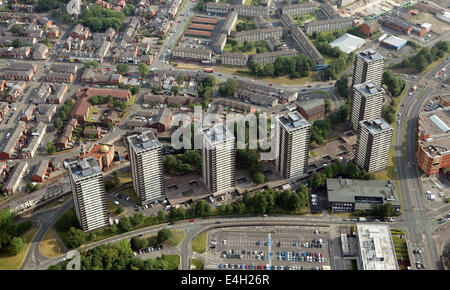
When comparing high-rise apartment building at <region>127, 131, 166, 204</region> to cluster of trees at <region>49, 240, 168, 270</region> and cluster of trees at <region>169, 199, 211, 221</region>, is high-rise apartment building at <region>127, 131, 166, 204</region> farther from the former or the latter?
cluster of trees at <region>49, 240, 168, 270</region>

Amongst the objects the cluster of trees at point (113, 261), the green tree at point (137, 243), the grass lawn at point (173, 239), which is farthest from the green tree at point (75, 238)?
the grass lawn at point (173, 239)

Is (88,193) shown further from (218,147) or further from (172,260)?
(218,147)

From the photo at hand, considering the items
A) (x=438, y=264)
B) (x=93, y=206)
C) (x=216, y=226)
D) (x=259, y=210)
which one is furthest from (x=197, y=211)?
(x=438, y=264)

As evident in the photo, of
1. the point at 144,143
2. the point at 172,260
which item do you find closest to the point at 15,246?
the point at 172,260

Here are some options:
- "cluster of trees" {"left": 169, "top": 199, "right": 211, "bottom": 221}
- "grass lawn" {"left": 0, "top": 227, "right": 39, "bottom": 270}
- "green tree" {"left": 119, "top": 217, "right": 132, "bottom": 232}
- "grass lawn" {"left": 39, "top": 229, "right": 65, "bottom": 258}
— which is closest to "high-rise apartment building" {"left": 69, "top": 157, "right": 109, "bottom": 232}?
"green tree" {"left": 119, "top": 217, "right": 132, "bottom": 232}

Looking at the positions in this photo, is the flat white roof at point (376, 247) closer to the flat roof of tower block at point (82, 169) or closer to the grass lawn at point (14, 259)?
the flat roof of tower block at point (82, 169)

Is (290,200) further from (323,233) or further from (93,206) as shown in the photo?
(93,206)
